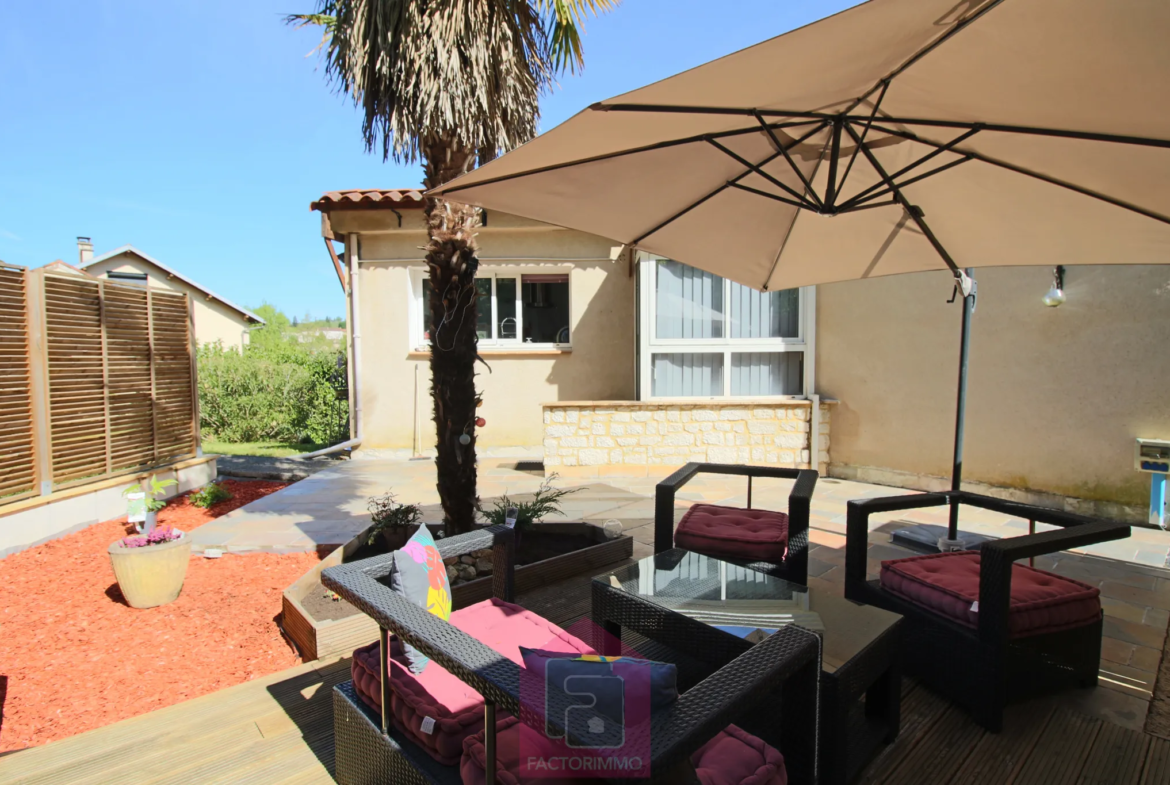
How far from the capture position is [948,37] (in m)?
1.71

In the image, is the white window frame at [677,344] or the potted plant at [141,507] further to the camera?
the white window frame at [677,344]

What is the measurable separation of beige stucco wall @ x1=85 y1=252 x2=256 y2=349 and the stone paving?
17131 mm

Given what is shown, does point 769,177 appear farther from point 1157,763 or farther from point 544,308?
point 544,308

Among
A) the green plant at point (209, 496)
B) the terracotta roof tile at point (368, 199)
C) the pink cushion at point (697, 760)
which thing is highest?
the terracotta roof tile at point (368, 199)

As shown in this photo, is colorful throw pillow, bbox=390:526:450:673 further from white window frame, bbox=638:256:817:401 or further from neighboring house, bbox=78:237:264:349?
neighboring house, bbox=78:237:264:349

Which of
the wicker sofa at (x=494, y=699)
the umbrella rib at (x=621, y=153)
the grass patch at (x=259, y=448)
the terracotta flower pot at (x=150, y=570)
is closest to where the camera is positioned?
the wicker sofa at (x=494, y=699)

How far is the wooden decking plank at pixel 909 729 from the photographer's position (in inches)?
81.1

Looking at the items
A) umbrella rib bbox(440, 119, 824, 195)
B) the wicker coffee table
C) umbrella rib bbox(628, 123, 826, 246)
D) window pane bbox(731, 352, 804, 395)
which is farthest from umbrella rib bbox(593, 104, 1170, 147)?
window pane bbox(731, 352, 804, 395)

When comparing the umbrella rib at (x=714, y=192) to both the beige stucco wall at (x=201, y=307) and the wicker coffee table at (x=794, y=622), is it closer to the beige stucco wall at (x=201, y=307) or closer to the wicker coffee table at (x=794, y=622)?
the wicker coffee table at (x=794, y=622)

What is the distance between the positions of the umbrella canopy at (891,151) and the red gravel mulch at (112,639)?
9.42ft

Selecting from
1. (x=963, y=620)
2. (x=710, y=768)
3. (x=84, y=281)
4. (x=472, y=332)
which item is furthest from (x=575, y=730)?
(x=84, y=281)

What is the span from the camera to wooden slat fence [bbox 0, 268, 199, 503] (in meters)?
5.25

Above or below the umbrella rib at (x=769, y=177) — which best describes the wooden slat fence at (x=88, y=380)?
below

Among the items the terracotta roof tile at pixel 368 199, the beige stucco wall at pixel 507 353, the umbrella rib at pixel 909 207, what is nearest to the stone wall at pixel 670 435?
the beige stucco wall at pixel 507 353
